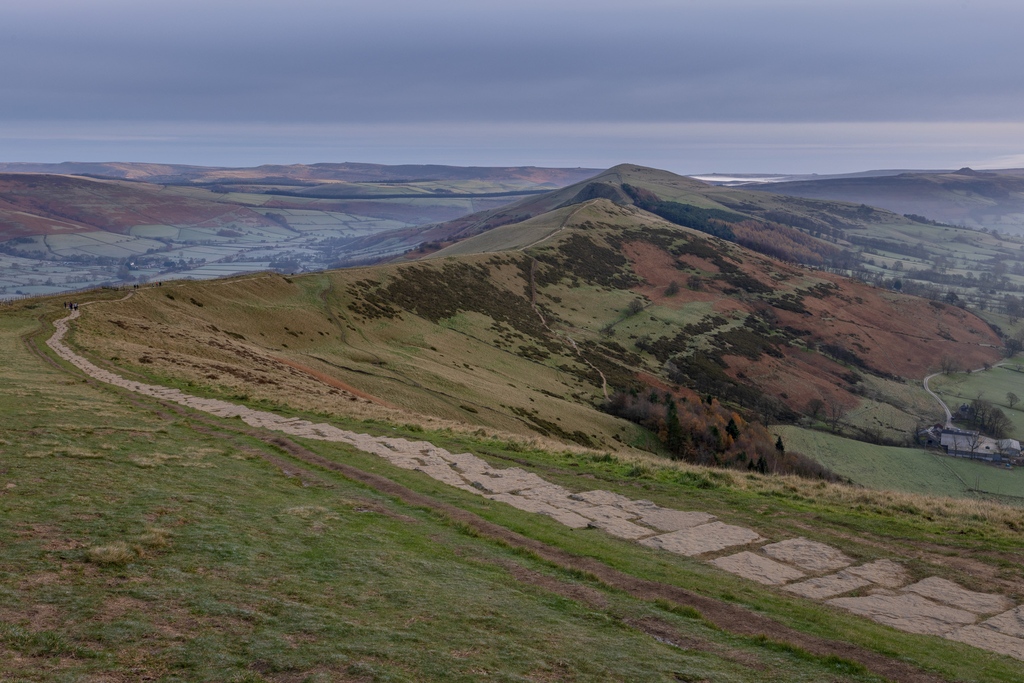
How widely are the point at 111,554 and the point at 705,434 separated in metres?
74.7

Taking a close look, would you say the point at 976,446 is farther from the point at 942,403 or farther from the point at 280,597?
the point at 280,597

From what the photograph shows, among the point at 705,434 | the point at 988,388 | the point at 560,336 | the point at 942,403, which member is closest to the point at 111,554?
the point at 705,434

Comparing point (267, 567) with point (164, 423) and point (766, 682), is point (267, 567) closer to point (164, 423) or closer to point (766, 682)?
point (766, 682)

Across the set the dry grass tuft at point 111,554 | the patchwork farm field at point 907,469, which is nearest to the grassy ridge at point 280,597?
the dry grass tuft at point 111,554

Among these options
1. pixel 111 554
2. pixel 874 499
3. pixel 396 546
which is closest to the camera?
pixel 111 554

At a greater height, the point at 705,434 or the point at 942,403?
the point at 705,434

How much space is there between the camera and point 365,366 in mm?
62562

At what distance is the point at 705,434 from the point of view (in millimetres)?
79250

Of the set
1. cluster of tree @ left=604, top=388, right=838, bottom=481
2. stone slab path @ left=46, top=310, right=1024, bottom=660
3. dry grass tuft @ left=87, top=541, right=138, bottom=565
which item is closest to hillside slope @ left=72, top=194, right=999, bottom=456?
cluster of tree @ left=604, top=388, right=838, bottom=481

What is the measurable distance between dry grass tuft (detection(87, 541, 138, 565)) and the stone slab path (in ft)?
40.5

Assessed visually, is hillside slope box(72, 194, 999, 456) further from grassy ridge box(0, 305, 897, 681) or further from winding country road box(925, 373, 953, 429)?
grassy ridge box(0, 305, 897, 681)

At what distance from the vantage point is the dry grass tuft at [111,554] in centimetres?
1243

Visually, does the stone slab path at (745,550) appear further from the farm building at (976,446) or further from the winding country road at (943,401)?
the winding country road at (943,401)

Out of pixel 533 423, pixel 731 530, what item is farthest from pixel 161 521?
pixel 533 423
